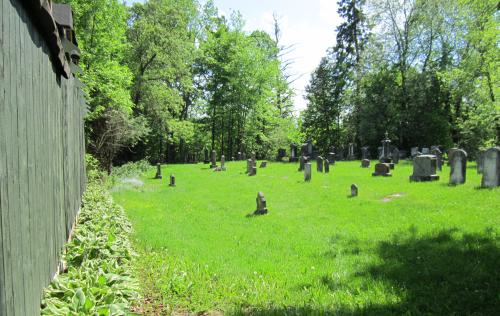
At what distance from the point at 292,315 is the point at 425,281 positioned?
6.75 ft

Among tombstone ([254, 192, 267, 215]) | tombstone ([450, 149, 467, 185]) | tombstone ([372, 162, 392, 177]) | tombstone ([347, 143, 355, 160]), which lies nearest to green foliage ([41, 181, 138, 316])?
tombstone ([254, 192, 267, 215])

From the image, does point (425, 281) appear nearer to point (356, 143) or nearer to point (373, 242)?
point (373, 242)

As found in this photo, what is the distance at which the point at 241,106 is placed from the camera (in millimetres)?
38469

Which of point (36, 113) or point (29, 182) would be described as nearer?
point (29, 182)

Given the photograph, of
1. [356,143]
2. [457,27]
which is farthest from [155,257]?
[457,27]

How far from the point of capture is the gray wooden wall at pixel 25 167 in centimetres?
246

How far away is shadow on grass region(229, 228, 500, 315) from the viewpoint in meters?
4.37

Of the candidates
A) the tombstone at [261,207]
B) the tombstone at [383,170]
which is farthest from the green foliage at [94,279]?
the tombstone at [383,170]

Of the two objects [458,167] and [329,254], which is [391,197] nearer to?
[458,167]

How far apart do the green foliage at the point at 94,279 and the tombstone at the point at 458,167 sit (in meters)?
11.3

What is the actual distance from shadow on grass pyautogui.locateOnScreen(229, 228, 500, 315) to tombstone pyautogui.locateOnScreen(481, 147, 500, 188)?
526 cm

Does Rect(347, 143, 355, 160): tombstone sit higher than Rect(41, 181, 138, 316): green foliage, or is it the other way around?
Rect(347, 143, 355, 160): tombstone

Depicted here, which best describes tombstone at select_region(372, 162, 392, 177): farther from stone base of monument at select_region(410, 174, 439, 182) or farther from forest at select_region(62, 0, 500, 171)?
forest at select_region(62, 0, 500, 171)

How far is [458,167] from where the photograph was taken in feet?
42.3
